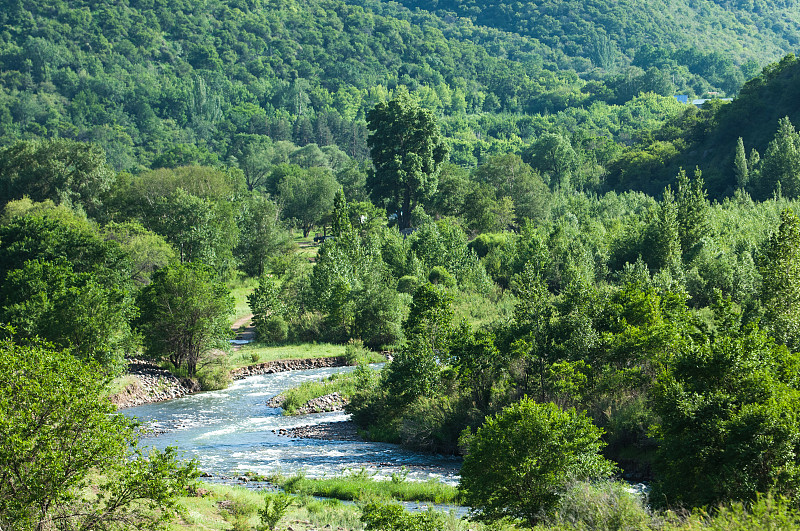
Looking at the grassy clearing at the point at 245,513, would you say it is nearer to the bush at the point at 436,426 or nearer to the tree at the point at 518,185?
the bush at the point at 436,426

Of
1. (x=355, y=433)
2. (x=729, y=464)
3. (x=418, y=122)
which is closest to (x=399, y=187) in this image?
(x=418, y=122)

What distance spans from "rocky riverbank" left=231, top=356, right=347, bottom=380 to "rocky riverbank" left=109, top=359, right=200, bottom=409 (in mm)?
5563

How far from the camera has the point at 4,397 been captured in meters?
20.9

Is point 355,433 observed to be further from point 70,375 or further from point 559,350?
point 70,375

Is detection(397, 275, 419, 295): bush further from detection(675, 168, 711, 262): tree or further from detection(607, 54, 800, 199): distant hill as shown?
detection(607, 54, 800, 199): distant hill

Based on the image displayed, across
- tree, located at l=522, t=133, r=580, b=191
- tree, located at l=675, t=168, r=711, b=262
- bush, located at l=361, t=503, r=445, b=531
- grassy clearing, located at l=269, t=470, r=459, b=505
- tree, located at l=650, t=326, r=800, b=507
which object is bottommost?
grassy clearing, located at l=269, t=470, r=459, b=505

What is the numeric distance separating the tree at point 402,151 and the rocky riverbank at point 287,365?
5446cm

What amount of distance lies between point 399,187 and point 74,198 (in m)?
48.2

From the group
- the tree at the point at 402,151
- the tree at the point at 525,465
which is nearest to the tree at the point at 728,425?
the tree at the point at 525,465

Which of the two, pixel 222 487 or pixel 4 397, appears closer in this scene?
pixel 4 397

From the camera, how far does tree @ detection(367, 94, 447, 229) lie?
12031cm

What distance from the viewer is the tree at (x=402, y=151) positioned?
395ft

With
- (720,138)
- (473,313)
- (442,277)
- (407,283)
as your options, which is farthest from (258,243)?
(720,138)

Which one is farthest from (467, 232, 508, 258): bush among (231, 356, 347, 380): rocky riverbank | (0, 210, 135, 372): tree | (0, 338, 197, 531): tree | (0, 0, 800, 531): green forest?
(0, 338, 197, 531): tree
